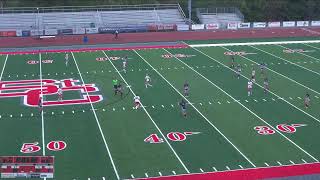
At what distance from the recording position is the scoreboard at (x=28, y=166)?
14.8 metres

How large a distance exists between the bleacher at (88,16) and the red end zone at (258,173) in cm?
3990

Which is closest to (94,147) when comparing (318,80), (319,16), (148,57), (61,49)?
(318,80)

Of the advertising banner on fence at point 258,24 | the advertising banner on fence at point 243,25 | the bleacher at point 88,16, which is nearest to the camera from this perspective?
the bleacher at point 88,16

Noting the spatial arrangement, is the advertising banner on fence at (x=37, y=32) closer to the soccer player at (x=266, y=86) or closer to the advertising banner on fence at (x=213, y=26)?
the advertising banner on fence at (x=213, y=26)

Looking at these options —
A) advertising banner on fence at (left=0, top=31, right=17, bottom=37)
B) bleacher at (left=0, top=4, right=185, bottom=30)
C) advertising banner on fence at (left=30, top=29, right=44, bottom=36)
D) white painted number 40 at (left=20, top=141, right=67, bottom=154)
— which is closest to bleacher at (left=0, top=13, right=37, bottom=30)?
bleacher at (left=0, top=4, right=185, bottom=30)

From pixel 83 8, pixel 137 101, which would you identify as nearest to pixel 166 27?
pixel 83 8

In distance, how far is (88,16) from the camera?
57094mm

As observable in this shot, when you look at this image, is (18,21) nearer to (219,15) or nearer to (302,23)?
(219,15)

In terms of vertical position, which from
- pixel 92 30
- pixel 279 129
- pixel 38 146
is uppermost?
pixel 92 30

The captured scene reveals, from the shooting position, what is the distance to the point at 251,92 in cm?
2712

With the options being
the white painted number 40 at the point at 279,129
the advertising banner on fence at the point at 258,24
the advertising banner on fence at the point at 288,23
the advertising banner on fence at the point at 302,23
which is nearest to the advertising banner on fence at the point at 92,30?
the advertising banner on fence at the point at 258,24

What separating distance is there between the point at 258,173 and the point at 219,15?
150ft

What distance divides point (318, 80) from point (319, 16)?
3748cm

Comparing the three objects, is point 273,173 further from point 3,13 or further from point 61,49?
point 3,13
